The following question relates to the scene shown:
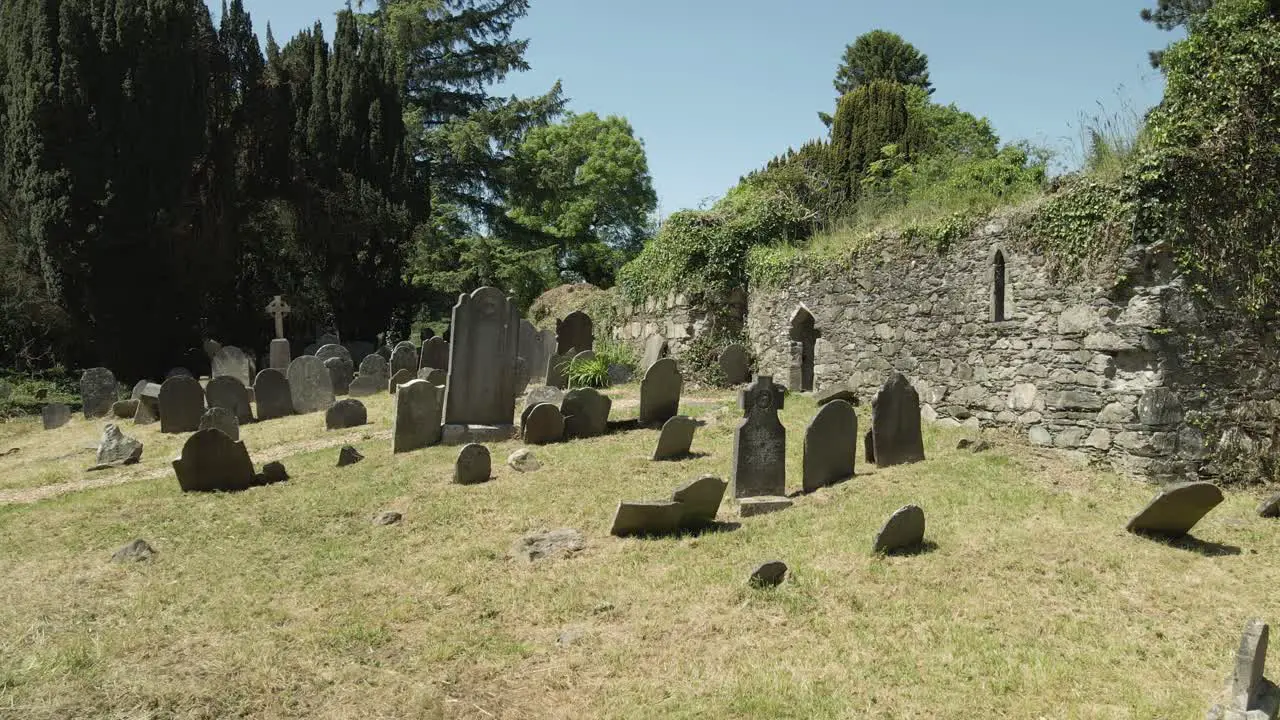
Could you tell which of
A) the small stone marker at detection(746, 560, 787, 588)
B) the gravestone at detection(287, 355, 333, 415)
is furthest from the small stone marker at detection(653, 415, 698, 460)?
the gravestone at detection(287, 355, 333, 415)

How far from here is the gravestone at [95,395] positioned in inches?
632

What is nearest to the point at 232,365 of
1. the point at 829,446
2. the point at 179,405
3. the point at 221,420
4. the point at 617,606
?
the point at 179,405

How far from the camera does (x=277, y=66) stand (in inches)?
979

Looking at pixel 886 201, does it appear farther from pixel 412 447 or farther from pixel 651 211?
pixel 651 211

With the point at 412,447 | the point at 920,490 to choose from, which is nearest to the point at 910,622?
the point at 920,490

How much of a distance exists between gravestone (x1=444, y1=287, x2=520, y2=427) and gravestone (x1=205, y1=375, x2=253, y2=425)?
4.52 metres

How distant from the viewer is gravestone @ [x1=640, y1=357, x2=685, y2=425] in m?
11.8

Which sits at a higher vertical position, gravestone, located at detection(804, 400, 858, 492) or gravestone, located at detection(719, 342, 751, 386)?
gravestone, located at detection(719, 342, 751, 386)

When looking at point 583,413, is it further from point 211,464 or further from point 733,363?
point 733,363

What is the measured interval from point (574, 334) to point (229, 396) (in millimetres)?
7611

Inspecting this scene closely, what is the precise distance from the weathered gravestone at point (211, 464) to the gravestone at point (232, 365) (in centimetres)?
925

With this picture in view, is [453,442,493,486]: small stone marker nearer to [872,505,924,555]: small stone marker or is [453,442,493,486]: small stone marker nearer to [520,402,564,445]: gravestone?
[520,402,564,445]: gravestone

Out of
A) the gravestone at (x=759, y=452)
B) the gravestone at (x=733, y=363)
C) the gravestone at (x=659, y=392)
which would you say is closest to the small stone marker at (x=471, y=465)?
the gravestone at (x=759, y=452)

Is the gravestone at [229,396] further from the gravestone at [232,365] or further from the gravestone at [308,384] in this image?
the gravestone at [232,365]
